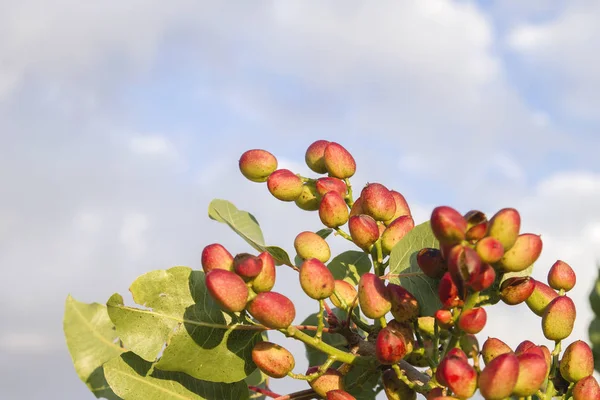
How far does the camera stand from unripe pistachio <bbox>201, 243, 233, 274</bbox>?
1.60 meters

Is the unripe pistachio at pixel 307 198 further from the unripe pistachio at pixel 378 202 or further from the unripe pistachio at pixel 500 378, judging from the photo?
the unripe pistachio at pixel 500 378

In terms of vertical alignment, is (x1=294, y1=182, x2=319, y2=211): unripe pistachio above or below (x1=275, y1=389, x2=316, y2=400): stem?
above

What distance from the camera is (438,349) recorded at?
164 cm

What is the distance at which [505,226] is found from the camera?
1379 millimetres

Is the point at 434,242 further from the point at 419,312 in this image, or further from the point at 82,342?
the point at 82,342

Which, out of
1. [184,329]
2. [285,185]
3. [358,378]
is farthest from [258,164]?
[358,378]

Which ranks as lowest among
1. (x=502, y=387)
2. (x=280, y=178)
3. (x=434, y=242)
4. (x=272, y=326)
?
(x=502, y=387)

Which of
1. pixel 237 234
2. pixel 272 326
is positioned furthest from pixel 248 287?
pixel 237 234

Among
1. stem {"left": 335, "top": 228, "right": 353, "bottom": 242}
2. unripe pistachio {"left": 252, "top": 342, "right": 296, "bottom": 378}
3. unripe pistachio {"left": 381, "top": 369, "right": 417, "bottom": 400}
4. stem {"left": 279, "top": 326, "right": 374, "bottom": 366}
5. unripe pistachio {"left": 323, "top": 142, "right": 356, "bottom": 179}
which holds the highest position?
unripe pistachio {"left": 323, "top": 142, "right": 356, "bottom": 179}

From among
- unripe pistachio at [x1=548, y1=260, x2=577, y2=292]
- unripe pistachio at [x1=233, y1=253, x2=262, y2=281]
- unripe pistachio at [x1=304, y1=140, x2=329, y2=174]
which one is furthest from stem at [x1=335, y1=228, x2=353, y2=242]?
unripe pistachio at [x1=548, y1=260, x2=577, y2=292]

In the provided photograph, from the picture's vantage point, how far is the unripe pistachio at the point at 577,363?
5.43 ft

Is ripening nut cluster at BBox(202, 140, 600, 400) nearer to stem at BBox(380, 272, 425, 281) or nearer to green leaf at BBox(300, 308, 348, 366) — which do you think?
stem at BBox(380, 272, 425, 281)

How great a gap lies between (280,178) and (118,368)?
619 mm

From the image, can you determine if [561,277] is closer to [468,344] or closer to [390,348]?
[468,344]
